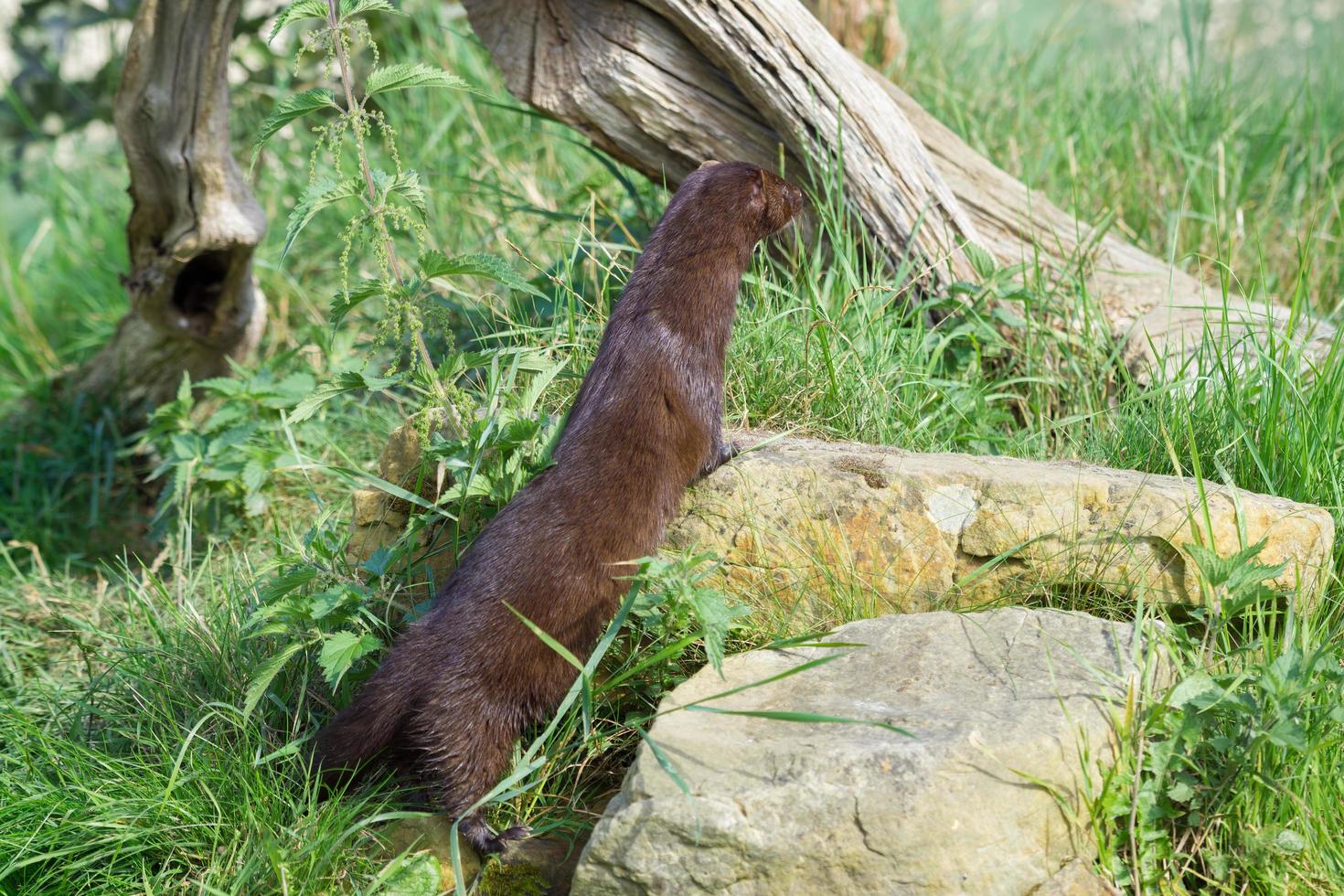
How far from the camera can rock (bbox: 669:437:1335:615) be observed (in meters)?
2.85

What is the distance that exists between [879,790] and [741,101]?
2730mm

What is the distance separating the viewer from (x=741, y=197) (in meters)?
3.31

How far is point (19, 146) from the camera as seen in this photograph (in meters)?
6.06

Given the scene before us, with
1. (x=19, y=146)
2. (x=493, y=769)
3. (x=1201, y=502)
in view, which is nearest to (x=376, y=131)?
(x=19, y=146)

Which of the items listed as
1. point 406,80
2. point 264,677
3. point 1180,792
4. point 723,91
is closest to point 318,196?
point 406,80

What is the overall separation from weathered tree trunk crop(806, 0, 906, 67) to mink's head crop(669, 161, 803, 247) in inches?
110

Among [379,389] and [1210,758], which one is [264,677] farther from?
Answer: [1210,758]

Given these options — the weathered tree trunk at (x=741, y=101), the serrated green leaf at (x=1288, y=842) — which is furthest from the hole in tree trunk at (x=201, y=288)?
the serrated green leaf at (x=1288, y=842)

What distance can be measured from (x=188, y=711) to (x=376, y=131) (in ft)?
12.6

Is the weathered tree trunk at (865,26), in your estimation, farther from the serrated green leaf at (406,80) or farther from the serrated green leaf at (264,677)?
the serrated green leaf at (264,677)

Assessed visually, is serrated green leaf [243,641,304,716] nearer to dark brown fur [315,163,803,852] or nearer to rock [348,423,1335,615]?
dark brown fur [315,163,803,852]

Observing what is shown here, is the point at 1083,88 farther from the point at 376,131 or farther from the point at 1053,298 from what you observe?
the point at 376,131

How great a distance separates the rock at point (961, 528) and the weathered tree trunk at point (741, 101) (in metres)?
1.13

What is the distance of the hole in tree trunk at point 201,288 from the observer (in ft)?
15.7
